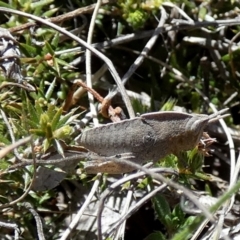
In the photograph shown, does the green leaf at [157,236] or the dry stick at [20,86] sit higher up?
the dry stick at [20,86]

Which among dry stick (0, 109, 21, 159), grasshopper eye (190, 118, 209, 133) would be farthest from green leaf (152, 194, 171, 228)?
dry stick (0, 109, 21, 159)

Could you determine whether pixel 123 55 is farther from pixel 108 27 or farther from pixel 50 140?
pixel 50 140

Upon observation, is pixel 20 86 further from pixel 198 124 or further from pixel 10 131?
pixel 198 124

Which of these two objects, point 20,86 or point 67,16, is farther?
point 67,16

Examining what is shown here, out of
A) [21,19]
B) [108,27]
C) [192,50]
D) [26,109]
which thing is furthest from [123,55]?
[26,109]

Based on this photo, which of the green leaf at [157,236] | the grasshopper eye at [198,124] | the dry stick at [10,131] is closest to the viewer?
the grasshopper eye at [198,124]

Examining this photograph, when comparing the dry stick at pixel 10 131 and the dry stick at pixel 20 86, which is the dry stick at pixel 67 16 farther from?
the dry stick at pixel 10 131

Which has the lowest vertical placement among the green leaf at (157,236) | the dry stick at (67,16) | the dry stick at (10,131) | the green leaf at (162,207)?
the green leaf at (157,236)

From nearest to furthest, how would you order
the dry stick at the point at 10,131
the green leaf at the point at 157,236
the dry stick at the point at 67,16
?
1. the dry stick at the point at 10,131
2. the green leaf at the point at 157,236
3. the dry stick at the point at 67,16

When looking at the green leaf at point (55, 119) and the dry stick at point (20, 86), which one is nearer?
the green leaf at point (55, 119)

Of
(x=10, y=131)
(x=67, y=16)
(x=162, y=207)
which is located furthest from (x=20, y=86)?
(x=162, y=207)

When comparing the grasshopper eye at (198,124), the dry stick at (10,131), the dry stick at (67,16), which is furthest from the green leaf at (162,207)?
the dry stick at (67,16)
